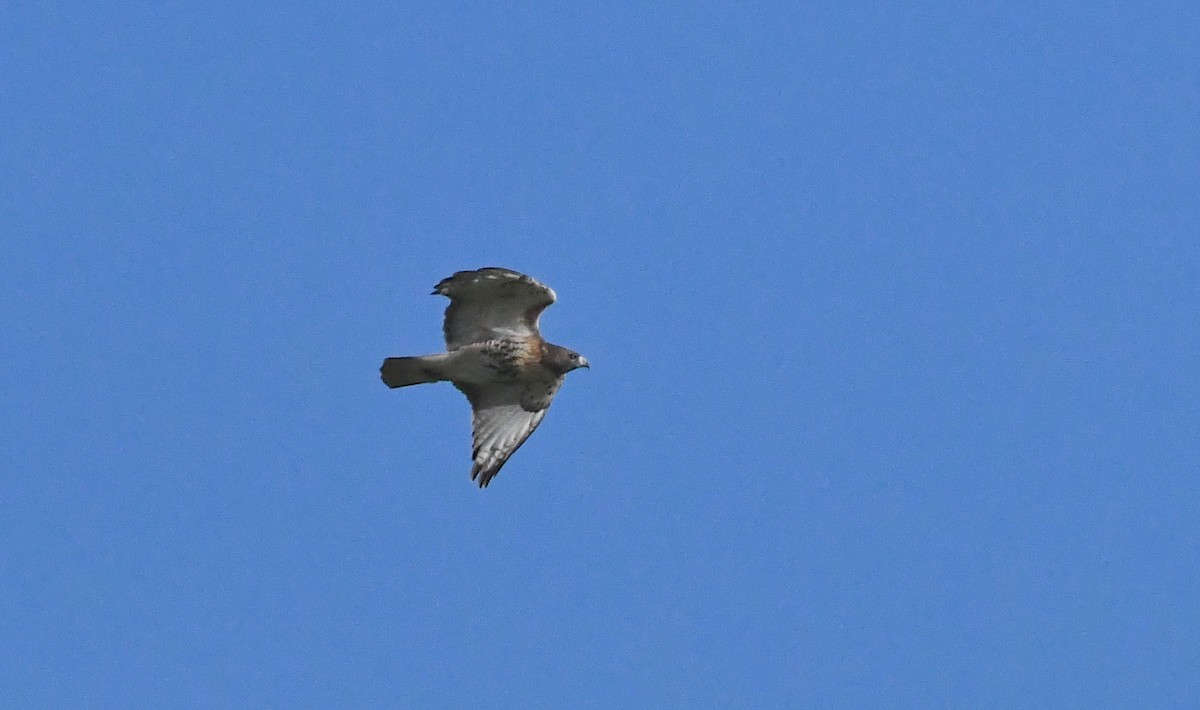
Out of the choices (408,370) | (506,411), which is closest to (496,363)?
(506,411)

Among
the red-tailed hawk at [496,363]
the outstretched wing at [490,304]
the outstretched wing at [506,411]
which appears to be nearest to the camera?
the outstretched wing at [490,304]

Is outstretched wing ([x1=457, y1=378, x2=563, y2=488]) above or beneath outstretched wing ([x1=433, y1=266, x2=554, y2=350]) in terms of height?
beneath

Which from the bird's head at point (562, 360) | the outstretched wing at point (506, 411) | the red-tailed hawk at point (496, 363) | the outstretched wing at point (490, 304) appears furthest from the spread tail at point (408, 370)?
the bird's head at point (562, 360)

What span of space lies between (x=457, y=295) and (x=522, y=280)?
0.65m

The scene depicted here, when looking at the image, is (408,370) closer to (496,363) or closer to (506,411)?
(496,363)

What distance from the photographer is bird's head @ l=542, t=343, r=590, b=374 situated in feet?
63.5

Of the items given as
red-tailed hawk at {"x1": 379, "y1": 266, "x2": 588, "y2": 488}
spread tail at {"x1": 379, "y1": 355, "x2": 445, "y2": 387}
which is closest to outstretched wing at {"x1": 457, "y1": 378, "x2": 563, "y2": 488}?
red-tailed hawk at {"x1": 379, "y1": 266, "x2": 588, "y2": 488}

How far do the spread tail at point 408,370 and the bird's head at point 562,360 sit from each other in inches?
41.8

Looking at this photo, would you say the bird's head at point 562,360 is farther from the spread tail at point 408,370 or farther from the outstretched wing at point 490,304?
the spread tail at point 408,370

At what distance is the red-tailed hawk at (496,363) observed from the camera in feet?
61.9

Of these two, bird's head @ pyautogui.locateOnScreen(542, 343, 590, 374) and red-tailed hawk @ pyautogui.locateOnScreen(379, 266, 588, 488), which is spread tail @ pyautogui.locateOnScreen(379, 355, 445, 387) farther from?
bird's head @ pyautogui.locateOnScreen(542, 343, 590, 374)

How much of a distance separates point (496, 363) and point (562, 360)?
0.65m

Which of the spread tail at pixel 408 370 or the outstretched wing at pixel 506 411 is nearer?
the spread tail at pixel 408 370

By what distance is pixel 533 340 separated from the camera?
19.3 meters
